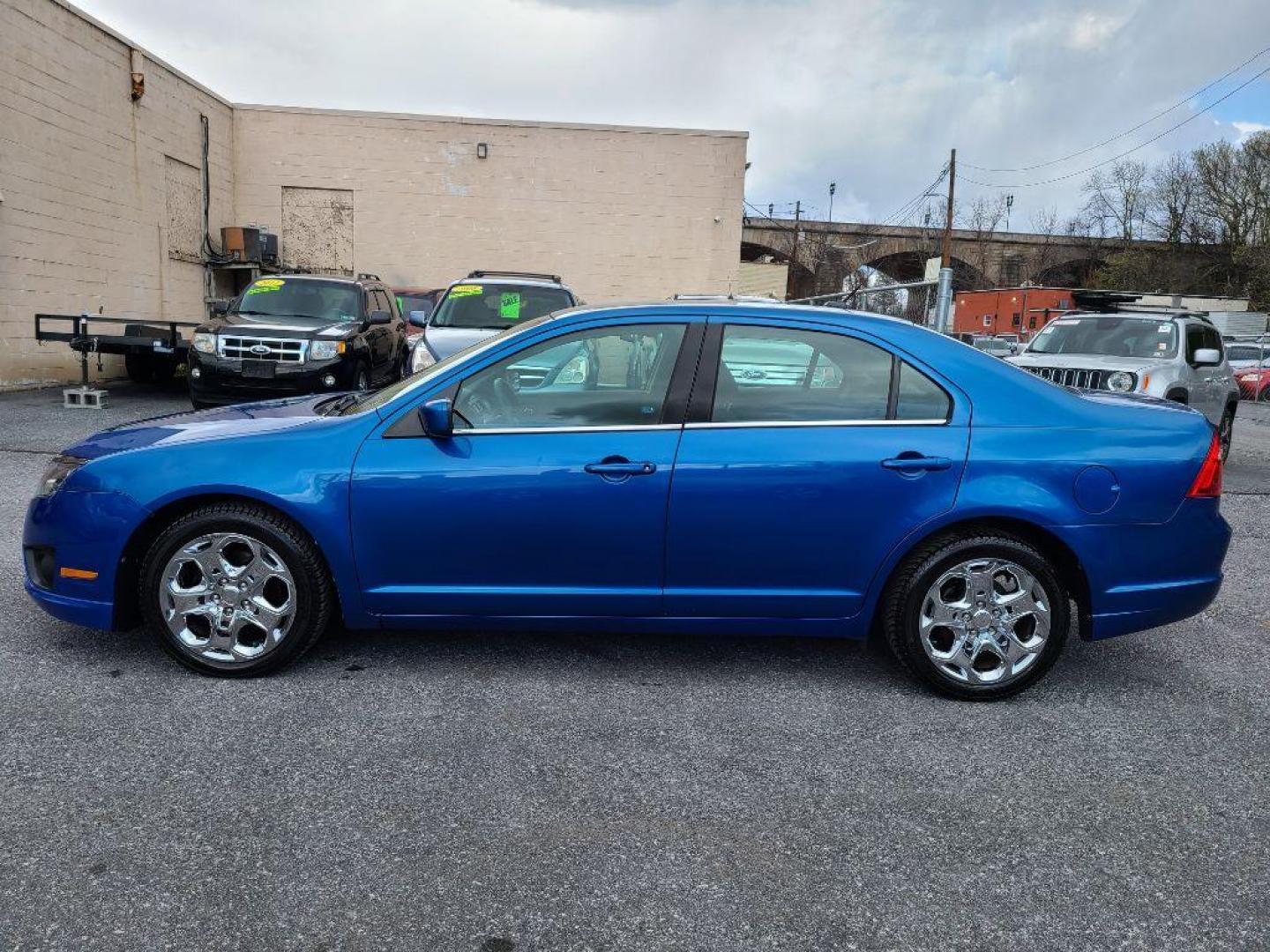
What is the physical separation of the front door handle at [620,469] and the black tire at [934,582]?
1.08m

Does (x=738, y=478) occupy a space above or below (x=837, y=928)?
above

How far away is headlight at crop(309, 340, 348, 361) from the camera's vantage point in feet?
33.4

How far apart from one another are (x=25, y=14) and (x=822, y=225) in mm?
38822

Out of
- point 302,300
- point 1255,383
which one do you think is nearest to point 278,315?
point 302,300

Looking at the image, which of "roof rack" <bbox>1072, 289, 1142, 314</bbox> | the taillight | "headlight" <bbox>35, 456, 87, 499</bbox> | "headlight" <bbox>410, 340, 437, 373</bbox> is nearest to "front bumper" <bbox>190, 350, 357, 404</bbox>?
"headlight" <bbox>410, 340, 437, 373</bbox>

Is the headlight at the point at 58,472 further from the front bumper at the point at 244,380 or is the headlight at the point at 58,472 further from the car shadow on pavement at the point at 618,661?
the front bumper at the point at 244,380

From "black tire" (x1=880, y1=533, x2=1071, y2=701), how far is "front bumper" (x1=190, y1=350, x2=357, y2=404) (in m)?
7.75

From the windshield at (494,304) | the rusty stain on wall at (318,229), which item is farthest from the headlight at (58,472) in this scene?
the rusty stain on wall at (318,229)

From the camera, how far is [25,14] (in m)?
13.2

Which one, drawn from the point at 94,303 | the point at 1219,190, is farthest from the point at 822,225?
the point at 94,303

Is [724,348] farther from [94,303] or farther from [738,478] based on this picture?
[94,303]

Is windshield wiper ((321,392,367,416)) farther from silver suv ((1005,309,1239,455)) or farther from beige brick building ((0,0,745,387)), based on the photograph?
beige brick building ((0,0,745,387))

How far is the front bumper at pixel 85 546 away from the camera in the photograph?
362cm

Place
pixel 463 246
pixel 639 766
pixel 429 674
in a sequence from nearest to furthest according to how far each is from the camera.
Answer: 1. pixel 639 766
2. pixel 429 674
3. pixel 463 246
